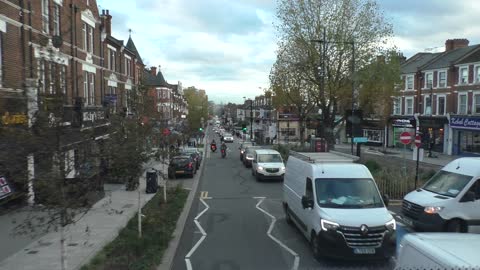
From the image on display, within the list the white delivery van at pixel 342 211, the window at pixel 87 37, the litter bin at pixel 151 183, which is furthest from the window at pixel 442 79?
the white delivery van at pixel 342 211

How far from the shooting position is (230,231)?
43.8 ft

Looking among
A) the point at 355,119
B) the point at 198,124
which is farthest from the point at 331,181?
the point at 198,124

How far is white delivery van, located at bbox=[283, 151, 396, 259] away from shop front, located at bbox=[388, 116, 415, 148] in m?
39.8

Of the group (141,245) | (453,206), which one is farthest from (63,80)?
(453,206)

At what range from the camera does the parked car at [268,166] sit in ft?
83.6

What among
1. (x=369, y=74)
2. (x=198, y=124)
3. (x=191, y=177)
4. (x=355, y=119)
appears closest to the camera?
(x=355, y=119)

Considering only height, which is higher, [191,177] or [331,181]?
[331,181]

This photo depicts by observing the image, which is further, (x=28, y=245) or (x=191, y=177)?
(x=191, y=177)

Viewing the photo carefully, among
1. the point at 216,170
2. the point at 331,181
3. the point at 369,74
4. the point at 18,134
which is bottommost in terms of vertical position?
the point at 216,170

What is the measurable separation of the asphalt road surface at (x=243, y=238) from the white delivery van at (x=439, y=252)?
572 centimetres

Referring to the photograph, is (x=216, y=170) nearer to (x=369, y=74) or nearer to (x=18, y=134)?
(x=369, y=74)

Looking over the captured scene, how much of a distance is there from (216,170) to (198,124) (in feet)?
123

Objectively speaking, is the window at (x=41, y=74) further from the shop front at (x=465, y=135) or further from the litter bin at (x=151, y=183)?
the shop front at (x=465, y=135)

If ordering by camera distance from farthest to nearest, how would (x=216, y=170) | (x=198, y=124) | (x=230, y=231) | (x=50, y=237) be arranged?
1. (x=198, y=124)
2. (x=216, y=170)
3. (x=230, y=231)
4. (x=50, y=237)
